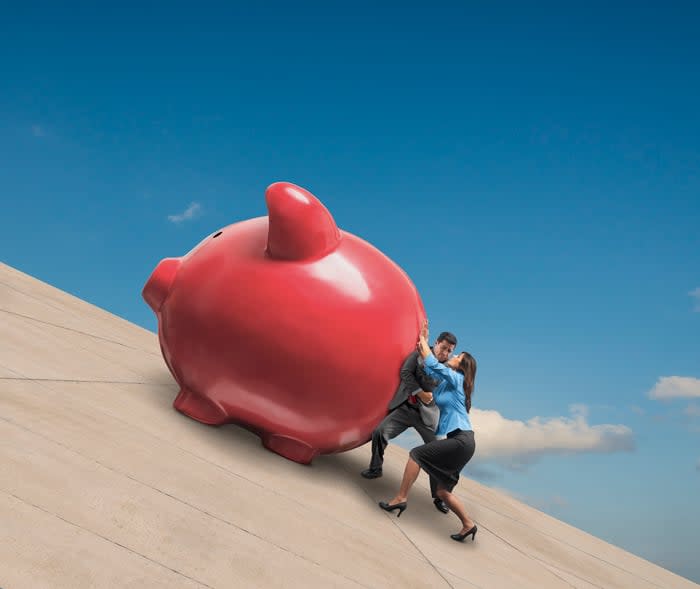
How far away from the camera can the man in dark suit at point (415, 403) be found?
4.60 meters

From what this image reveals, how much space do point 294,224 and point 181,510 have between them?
6.30ft

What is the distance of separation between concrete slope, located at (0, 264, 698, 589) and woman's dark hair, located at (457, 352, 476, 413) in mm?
989

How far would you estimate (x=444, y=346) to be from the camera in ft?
15.6

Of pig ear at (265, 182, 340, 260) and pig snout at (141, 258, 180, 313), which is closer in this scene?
pig ear at (265, 182, 340, 260)

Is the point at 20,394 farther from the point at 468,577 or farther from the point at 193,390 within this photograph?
the point at 468,577

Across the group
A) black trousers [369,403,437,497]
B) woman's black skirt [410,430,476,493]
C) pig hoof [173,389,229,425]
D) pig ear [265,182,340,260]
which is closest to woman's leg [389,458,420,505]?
woman's black skirt [410,430,476,493]

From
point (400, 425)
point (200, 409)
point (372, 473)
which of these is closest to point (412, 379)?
point (400, 425)

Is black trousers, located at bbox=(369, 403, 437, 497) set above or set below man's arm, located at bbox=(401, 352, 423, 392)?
below

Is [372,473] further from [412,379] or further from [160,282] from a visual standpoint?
[160,282]

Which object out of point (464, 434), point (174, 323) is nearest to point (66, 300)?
point (174, 323)

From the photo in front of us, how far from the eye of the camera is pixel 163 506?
3.27 meters

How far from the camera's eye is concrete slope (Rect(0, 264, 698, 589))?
270 cm

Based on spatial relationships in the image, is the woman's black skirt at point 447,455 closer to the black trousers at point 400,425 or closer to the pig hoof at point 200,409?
the black trousers at point 400,425

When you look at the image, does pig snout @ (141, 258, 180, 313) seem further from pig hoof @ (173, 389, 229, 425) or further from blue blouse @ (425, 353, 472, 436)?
blue blouse @ (425, 353, 472, 436)
